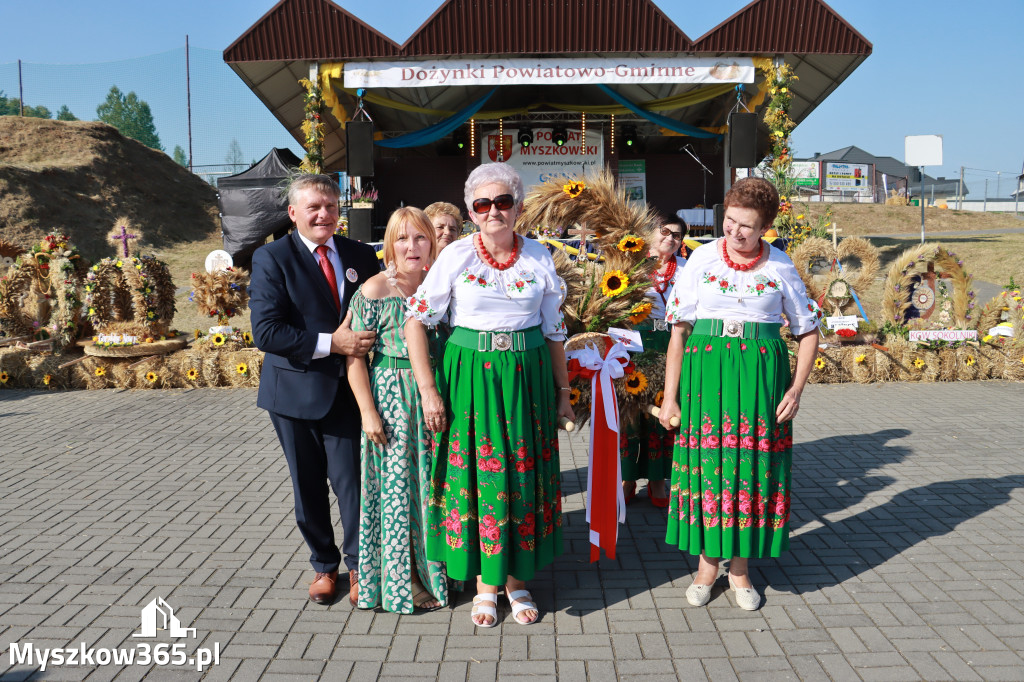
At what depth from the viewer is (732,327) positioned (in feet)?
10.4

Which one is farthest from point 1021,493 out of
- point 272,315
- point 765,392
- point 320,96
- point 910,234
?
point 910,234

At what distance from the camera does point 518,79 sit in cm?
1146

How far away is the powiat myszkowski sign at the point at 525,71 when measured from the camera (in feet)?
37.5

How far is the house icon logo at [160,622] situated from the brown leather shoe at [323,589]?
19.8 inches

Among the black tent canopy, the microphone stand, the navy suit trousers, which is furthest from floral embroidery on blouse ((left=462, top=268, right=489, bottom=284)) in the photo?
the black tent canopy

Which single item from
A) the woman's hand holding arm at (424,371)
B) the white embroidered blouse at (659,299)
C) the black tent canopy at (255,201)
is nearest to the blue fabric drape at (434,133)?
the black tent canopy at (255,201)

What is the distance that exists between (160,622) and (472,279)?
199 cm

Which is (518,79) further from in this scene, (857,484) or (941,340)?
(857,484)

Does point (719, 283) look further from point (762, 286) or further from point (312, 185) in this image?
point (312, 185)

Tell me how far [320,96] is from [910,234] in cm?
2620

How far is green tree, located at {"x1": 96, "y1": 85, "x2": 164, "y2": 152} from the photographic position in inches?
2926

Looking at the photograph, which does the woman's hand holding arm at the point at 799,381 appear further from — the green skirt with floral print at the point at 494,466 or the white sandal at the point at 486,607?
the white sandal at the point at 486,607

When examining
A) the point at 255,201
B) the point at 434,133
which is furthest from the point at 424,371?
the point at 255,201

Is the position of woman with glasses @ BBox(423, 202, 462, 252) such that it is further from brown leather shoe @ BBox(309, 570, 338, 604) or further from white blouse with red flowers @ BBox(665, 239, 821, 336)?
brown leather shoe @ BBox(309, 570, 338, 604)
